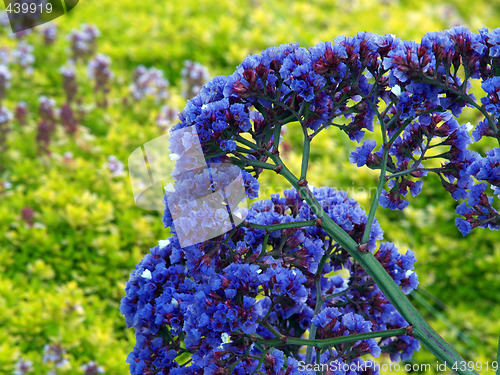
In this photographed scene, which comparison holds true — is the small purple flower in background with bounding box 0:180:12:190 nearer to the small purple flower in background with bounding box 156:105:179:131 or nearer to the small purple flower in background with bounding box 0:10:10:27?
the small purple flower in background with bounding box 156:105:179:131

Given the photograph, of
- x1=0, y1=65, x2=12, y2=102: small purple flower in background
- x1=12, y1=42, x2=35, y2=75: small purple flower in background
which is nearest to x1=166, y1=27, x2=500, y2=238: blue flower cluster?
x1=0, y1=65, x2=12, y2=102: small purple flower in background

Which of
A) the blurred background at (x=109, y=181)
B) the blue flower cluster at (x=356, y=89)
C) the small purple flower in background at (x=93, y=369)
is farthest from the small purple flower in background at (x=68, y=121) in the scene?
the blue flower cluster at (x=356, y=89)

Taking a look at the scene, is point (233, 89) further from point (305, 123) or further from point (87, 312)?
point (87, 312)

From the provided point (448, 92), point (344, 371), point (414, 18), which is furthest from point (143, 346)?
point (414, 18)

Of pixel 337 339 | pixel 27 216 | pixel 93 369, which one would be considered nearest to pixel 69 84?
pixel 27 216

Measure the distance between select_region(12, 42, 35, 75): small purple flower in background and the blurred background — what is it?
0.07ft

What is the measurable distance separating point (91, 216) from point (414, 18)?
5986mm

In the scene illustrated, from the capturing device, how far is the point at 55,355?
3.43m

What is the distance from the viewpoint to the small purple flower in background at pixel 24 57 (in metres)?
5.75

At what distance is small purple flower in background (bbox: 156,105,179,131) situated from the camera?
510 cm

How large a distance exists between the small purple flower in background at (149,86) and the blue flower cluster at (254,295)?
3597mm

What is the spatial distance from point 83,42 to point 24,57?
2.34 feet

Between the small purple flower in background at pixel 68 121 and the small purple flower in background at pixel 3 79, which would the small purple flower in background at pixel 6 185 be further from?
the small purple flower in background at pixel 3 79

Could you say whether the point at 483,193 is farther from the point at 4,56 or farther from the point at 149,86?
the point at 4,56
